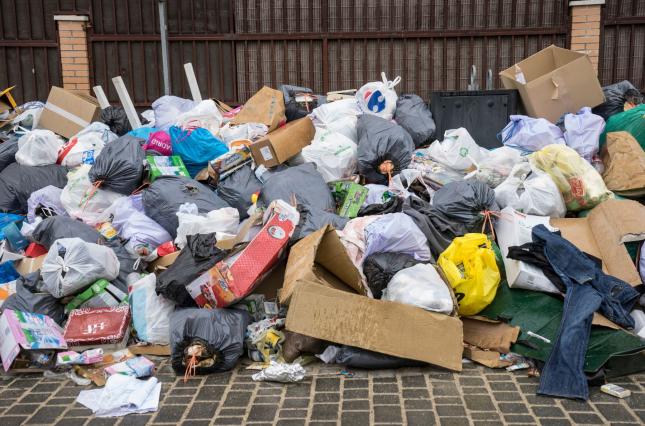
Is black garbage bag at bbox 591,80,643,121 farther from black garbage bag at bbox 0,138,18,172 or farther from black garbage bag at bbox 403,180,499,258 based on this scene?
black garbage bag at bbox 0,138,18,172

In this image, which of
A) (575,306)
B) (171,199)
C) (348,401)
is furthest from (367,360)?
(171,199)

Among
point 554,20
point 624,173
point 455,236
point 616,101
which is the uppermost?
point 554,20

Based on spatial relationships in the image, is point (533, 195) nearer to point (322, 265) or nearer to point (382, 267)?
point (382, 267)

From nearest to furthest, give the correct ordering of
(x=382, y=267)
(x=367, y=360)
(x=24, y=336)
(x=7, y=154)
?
(x=367, y=360), (x=24, y=336), (x=382, y=267), (x=7, y=154)

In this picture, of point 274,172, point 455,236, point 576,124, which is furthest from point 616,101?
point 274,172

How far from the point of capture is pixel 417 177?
200 inches

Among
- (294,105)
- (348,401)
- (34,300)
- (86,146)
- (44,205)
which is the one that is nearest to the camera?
(348,401)

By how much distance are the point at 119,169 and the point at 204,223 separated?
1054mm

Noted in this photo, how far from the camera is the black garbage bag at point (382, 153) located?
5223mm

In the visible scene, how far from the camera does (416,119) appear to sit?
5.88 m

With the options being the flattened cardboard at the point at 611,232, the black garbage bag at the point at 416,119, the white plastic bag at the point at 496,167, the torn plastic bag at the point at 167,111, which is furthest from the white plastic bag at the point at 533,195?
the torn plastic bag at the point at 167,111

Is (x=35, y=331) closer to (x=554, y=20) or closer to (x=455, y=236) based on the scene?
(x=455, y=236)

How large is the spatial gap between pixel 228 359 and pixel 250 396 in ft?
1.12

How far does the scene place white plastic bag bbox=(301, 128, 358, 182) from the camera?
5.32 metres
